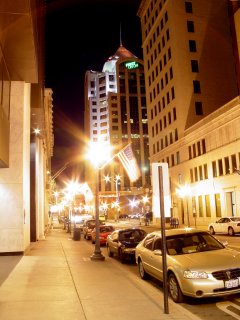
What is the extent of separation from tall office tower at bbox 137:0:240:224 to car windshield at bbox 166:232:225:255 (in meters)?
37.1

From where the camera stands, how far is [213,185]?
45.3 metres

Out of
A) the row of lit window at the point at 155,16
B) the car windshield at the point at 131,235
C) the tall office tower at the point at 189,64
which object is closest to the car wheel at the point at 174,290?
the car windshield at the point at 131,235

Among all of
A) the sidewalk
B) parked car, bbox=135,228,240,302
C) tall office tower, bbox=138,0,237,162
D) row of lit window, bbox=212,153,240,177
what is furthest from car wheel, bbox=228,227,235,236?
tall office tower, bbox=138,0,237,162

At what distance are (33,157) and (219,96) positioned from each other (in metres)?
40.4

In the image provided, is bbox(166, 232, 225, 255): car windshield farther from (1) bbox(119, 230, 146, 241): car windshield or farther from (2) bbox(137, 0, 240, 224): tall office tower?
(2) bbox(137, 0, 240, 224): tall office tower

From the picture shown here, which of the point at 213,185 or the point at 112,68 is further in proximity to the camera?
the point at 112,68

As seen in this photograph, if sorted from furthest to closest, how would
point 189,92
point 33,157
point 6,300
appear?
point 189,92, point 33,157, point 6,300

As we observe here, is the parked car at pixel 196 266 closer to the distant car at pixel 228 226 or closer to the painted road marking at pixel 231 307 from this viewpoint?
the painted road marking at pixel 231 307

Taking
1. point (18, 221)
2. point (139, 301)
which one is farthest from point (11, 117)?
point (139, 301)

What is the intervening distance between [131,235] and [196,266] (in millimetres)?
9560

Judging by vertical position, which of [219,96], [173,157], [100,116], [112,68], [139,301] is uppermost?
[112,68]

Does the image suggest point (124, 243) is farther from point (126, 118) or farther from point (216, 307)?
point (126, 118)

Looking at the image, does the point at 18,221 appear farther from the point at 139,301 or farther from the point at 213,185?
the point at 213,185

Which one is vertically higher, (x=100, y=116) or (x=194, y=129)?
(x=100, y=116)
